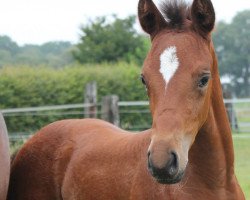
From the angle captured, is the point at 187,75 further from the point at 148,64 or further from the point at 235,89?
the point at 235,89

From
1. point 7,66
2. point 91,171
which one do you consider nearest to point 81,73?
point 7,66

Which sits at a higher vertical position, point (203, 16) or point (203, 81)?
point (203, 16)

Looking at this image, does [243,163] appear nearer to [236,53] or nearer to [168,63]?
[168,63]

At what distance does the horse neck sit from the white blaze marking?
16.1 inches

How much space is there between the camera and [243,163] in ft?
36.4

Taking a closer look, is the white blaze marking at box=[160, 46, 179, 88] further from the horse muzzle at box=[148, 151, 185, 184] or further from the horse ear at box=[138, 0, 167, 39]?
the horse muzzle at box=[148, 151, 185, 184]

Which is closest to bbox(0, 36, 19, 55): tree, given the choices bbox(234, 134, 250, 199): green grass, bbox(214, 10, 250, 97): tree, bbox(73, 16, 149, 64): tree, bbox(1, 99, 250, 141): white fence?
bbox(1, 99, 250, 141): white fence

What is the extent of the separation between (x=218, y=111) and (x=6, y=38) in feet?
49.8

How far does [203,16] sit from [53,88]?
13.4 meters

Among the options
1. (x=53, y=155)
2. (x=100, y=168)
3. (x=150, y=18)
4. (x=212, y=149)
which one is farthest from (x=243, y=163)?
(x=150, y=18)

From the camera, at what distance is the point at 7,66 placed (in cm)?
1636

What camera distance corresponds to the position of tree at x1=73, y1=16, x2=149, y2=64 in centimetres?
3256

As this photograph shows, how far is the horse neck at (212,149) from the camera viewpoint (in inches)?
131

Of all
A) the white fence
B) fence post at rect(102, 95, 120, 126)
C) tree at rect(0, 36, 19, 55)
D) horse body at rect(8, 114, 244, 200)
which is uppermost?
tree at rect(0, 36, 19, 55)
